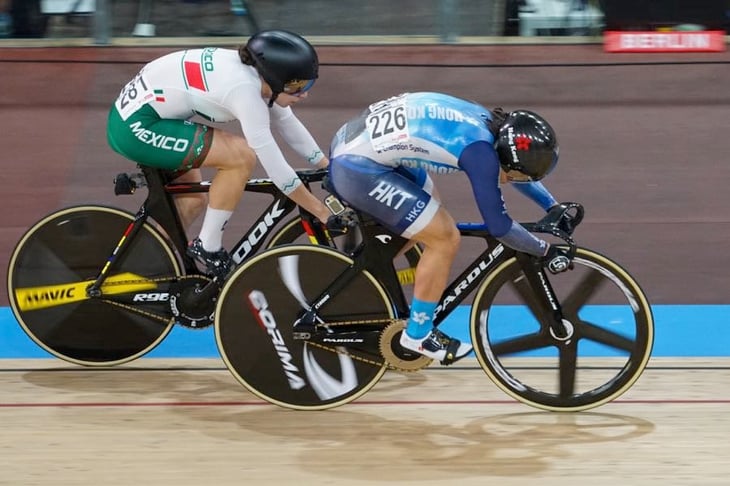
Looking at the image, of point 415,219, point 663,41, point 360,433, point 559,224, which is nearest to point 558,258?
point 559,224

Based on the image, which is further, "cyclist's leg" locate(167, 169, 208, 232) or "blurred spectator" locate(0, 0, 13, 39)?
"blurred spectator" locate(0, 0, 13, 39)

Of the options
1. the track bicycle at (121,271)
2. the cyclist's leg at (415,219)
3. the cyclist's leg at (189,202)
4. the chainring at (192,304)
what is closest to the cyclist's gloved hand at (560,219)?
the cyclist's leg at (415,219)

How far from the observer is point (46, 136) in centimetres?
768

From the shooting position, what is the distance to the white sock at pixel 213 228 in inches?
173

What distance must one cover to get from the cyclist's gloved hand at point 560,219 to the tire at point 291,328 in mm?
664

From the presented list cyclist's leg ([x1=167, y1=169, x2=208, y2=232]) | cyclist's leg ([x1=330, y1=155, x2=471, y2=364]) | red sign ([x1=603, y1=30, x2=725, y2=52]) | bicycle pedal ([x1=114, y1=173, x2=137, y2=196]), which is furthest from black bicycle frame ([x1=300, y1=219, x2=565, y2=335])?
red sign ([x1=603, y1=30, x2=725, y2=52])

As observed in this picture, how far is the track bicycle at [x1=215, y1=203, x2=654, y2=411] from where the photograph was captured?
409cm

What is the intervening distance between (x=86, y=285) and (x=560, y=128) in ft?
13.1

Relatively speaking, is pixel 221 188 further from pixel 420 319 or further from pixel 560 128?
pixel 560 128

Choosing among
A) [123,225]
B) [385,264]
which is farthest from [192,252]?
[385,264]

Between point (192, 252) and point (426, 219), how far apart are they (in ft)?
3.30

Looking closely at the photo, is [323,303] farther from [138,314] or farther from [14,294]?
[14,294]

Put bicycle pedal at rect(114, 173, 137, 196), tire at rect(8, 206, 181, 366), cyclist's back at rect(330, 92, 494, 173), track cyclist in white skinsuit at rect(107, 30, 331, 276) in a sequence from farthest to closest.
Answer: tire at rect(8, 206, 181, 366)
bicycle pedal at rect(114, 173, 137, 196)
track cyclist in white skinsuit at rect(107, 30, 331, 276)
cyclist's back at rect(330, 92, 494, 173)

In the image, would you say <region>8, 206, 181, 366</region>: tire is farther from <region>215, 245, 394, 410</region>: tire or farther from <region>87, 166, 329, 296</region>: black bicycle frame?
<region>215, 245, 394, 410</region>: tire
